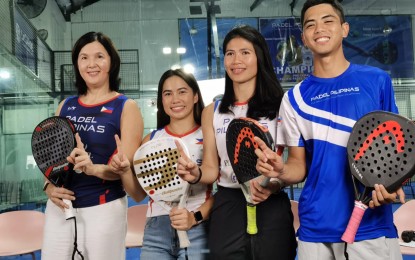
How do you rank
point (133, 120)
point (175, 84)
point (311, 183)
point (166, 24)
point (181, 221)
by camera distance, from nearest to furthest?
point (311, 183), point (181, 221), point (133, 120), point (175, 84), point (166, 24)

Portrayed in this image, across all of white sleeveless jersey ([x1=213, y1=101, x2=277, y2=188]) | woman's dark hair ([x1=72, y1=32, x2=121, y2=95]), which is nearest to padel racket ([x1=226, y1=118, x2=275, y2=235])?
white sleeveless jersey ([x1=213, y1=101, x2=277, y2=188])

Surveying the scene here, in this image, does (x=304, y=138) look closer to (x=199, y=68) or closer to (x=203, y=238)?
(x=203, y=238)

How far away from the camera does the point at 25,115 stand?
6.50 metres

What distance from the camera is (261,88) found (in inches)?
69.6

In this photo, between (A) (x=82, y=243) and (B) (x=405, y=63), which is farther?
(B) (x=405, y=63)

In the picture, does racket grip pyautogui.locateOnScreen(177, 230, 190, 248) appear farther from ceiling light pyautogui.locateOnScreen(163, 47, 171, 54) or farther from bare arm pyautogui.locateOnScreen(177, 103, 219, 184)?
ceiling light pyautogui.locateOnScreen(163, 47, 171, 54)

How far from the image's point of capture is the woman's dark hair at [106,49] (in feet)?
6.38

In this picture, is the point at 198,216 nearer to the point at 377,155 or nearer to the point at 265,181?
the point at 265,181

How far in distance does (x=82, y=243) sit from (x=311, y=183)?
37.0 inches

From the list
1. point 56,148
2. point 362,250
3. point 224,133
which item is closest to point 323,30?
point 224,133

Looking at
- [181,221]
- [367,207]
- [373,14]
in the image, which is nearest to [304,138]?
[367,207]

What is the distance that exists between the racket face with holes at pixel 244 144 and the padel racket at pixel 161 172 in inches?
10.9

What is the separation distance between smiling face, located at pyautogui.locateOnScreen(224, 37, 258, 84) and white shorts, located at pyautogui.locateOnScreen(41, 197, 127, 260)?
745 mm

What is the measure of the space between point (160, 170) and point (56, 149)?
0.44 meters
